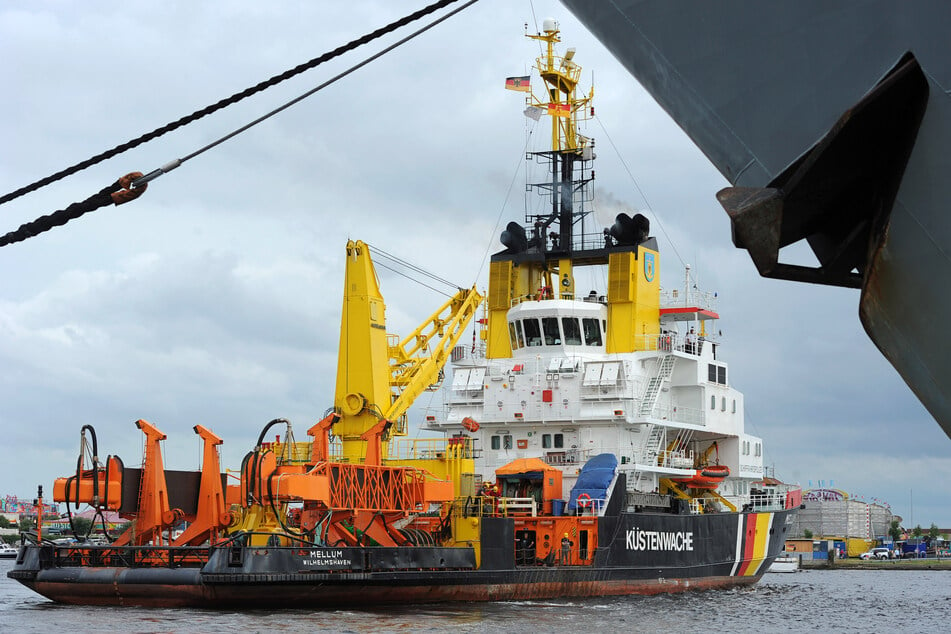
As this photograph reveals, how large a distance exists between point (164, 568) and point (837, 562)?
194 feet

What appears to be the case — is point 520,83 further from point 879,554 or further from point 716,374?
point 879,554

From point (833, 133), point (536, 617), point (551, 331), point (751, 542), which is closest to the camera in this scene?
point (833, 133)

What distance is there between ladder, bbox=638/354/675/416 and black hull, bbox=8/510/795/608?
2.72 meters

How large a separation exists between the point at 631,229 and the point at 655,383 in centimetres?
482

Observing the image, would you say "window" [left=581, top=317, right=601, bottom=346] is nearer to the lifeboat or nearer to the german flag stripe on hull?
the lifeboat

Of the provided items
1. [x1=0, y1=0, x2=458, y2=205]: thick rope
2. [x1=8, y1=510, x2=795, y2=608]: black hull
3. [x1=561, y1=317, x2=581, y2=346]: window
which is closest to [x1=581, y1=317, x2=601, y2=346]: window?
[x1=561, y1=317, x2=581, y2=346]: window

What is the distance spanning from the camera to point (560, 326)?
3095 cm

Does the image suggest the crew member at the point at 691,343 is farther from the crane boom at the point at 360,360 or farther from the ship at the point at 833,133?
→ the ship at the point at 833,133

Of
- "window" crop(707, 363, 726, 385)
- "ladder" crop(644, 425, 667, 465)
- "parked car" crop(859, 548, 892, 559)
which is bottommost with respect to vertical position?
"parked car" crop(859, 548, 892, 559)

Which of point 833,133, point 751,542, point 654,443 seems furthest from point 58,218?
point 751,542

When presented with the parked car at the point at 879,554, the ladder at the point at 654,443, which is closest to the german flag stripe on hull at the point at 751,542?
the ladder at the point at 654,443

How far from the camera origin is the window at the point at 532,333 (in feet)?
103

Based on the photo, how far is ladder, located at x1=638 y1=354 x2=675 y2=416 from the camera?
30.0 meters

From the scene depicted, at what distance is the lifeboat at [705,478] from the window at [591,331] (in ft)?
14.1
